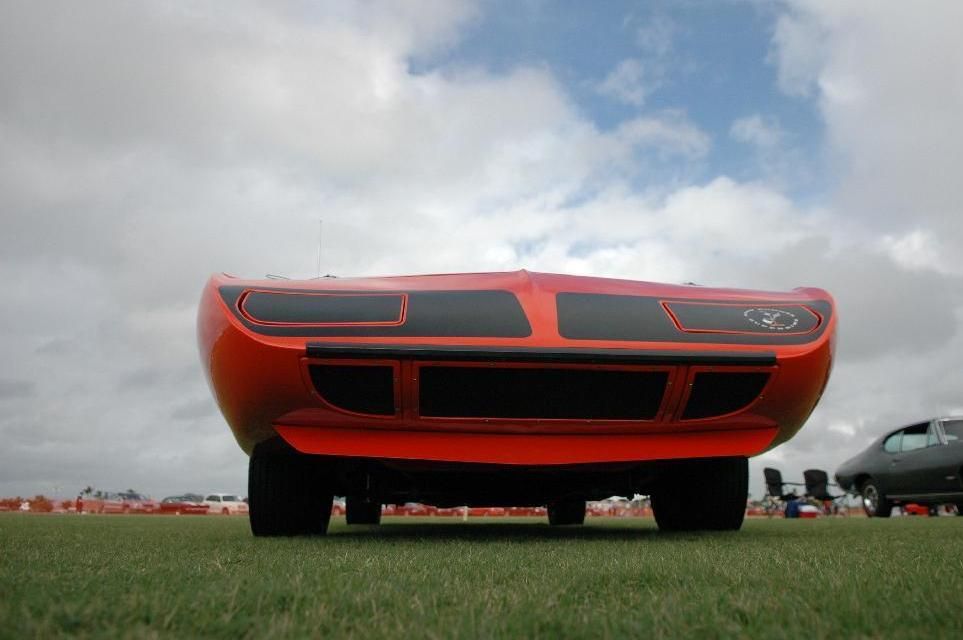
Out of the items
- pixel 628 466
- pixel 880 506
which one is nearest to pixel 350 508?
pixel 628 466

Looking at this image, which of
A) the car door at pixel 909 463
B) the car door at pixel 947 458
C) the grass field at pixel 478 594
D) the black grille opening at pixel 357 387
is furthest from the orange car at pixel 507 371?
the car door at pixel 909 463

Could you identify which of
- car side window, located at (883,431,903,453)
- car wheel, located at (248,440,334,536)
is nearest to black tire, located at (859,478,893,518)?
car side window, located at (883,431,903,453)

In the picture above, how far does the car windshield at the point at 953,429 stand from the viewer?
30.7 feet

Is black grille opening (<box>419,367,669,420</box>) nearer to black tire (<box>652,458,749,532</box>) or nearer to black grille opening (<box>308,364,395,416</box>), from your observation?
black grille opening (<box>308,364,395,416</box>)

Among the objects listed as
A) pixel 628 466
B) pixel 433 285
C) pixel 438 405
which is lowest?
pixel 628 466

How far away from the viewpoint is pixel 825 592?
66.0 inches

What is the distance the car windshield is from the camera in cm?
935

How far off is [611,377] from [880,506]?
8.72 m

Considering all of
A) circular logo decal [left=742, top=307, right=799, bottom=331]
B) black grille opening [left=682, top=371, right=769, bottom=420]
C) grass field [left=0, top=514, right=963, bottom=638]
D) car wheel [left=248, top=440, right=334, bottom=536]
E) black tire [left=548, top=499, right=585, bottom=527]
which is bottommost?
grass field [left=0, top=514, right=963, bottom=638]

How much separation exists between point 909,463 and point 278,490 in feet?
28.2

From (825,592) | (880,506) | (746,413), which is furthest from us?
(880,506)

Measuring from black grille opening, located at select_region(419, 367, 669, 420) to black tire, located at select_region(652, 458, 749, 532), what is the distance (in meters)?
0.76

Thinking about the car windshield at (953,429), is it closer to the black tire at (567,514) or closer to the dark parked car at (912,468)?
the dark parked car at (912,468)

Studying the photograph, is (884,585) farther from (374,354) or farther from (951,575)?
(374,354)
